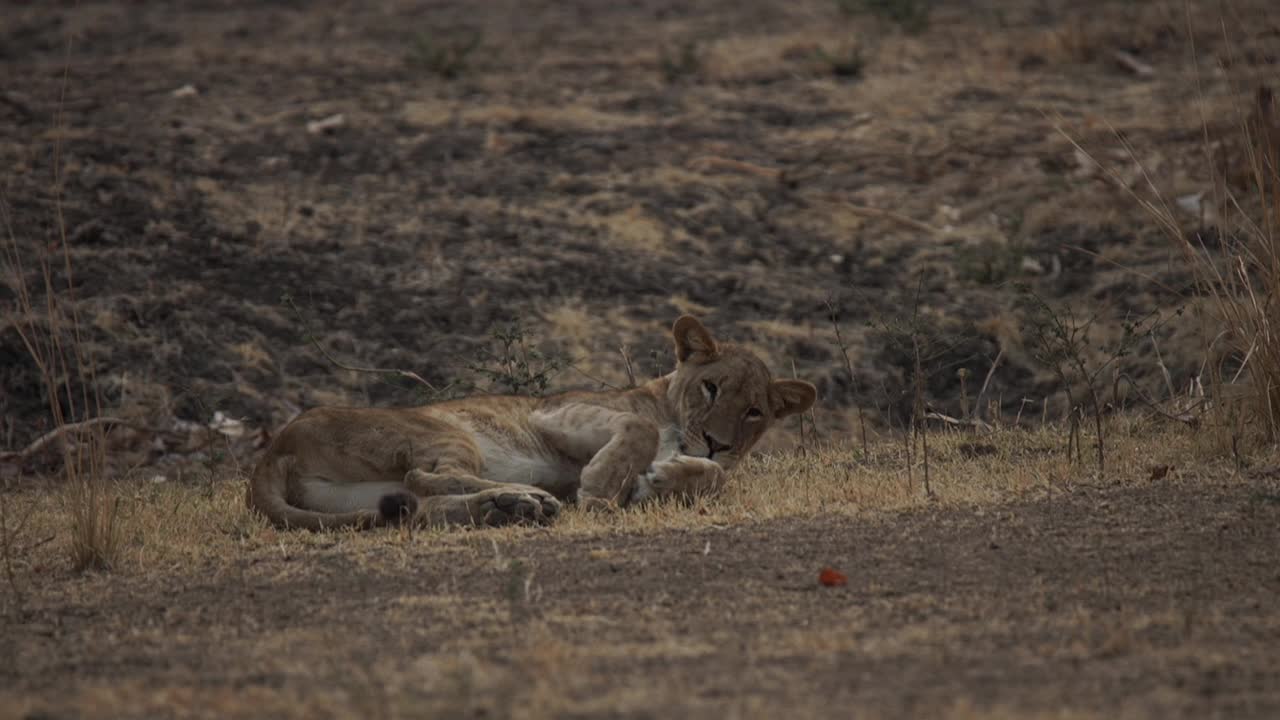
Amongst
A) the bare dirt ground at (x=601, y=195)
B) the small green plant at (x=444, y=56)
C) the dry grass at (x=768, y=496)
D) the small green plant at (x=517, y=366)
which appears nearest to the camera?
the dry grass at (x=768, y=496)

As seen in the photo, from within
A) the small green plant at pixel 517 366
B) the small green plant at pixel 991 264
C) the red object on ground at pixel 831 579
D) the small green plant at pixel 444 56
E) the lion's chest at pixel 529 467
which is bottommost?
the small green plant at pixel 991 264

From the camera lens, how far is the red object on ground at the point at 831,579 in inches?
225

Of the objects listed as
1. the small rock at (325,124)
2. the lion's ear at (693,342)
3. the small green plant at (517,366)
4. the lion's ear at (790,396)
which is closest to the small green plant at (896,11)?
the small rock at (325,124)

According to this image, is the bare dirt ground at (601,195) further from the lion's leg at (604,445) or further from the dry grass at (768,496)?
the lion's leg at (604,445)

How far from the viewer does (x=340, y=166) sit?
52.8ft

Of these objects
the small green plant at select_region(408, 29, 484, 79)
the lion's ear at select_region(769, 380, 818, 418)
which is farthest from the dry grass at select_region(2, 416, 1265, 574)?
the small green plant at select_region(408, 29, 484, 79)

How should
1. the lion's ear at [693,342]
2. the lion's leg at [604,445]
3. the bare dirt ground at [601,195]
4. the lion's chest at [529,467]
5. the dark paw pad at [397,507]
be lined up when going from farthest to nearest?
the bare dirt ground at [601,195], the lion's ear at [693,342], the lion's chest at [529,467], the lion's leg at [604,445], the dark paw pad at [397,507]

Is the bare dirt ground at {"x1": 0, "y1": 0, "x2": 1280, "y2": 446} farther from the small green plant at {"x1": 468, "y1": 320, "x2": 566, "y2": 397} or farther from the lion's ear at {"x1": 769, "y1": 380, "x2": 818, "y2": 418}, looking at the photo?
the lion's ear at {"x1": 769, "y1": 380, "x2": 818, "y2": 418}

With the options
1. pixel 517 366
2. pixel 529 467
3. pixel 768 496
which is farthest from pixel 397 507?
pixel 517 366

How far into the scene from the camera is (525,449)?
8195 mm

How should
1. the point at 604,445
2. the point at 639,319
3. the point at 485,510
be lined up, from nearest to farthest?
the point at 485,510, the point at 604,445, the point at 639,319

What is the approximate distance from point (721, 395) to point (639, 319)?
4983 millimetres

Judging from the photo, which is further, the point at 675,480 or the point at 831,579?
the point at 675,480

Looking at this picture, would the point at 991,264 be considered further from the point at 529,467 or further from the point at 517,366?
the point at 529,467
